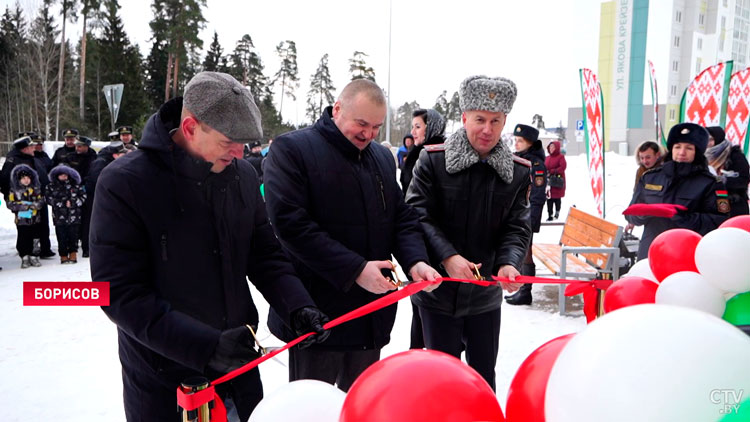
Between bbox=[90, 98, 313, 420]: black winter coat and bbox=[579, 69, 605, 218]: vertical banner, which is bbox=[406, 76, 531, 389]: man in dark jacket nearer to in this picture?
bbox=[90, 98, 313, 420]: black winter coat

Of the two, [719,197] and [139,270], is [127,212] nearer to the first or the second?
[139,270]

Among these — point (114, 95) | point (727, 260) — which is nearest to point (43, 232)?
point (114, 95)

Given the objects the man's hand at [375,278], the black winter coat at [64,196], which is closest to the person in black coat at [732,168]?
the man's hand at [375,278]

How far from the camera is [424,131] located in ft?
15.8

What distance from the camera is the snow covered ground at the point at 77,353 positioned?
3.45 m

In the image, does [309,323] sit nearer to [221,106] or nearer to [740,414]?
[221,106]

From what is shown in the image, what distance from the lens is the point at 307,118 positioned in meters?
54.8

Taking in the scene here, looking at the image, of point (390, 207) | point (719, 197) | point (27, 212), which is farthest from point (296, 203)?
point (27, 212)

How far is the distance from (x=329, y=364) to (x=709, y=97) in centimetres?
1019

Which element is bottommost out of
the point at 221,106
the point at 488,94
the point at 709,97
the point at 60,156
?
the point at 60,156

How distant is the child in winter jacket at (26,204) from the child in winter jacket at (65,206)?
198 millimetres

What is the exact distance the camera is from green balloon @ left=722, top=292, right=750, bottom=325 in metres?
2.43

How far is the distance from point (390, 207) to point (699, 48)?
51.8m
